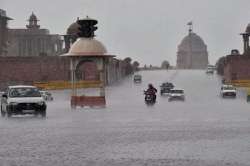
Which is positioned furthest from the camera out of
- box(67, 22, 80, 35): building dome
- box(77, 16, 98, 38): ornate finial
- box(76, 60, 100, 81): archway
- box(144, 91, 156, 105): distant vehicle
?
box(67, 22, 80, 35): building dome

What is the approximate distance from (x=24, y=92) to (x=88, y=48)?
39.6ft

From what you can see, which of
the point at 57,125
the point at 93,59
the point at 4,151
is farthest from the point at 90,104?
the point at 4,151

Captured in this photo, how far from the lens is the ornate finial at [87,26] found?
4694 centimetres

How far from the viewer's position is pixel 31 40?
16450cm

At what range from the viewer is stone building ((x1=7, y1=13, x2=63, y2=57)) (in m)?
162

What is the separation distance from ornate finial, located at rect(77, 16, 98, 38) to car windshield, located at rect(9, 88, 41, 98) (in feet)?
41.0

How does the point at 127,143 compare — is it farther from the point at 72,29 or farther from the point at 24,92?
the point at 72,29

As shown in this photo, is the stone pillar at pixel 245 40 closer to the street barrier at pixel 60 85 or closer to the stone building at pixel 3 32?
the street barrier at pixel 60 85

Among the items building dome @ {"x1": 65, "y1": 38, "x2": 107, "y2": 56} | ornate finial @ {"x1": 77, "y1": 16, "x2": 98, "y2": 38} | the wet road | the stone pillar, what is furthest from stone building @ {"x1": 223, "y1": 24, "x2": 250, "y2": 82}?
the wet road

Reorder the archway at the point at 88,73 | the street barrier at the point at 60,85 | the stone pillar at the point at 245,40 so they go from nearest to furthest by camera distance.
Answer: the street barrier at the point at 60,85
the archway at the point at 88,73
the stone pillar at the point at 245,40

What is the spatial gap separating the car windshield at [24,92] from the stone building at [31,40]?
398 ft

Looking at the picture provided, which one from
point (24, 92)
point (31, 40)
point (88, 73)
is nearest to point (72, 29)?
point (88, 73)

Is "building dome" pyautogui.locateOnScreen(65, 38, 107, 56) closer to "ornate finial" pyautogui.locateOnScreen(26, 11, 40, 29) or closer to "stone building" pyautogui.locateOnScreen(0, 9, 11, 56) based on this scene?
"stone building" pyautogui.locateOnScreen(0, 9, 11, 56)

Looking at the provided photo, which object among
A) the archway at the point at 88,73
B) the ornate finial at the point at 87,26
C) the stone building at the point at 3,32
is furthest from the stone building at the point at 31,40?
the ornate finial at the point at 87,26
